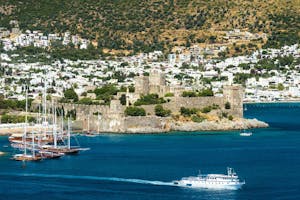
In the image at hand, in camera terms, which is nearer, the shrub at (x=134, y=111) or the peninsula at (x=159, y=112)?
the shrub at (x=134, y=111)

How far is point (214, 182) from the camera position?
198 feet

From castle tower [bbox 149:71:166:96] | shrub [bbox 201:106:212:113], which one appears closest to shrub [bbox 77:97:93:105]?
castle tower [bbox 149:71:166:96]

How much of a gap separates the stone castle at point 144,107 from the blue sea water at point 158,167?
189 cm

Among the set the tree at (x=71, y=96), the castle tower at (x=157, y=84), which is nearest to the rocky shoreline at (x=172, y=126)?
the castle tower at (x=157, y=84)

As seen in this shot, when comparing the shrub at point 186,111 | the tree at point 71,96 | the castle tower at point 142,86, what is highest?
the castle tower at point 142,86

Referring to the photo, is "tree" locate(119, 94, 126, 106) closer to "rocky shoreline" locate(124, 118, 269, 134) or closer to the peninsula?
the peninsula

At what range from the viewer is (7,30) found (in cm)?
16225

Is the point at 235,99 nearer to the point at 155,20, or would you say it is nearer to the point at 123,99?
the point at 123,99

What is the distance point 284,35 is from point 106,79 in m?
34.9

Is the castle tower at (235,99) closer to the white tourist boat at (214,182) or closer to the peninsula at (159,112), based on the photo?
the peninsula at (159,112)

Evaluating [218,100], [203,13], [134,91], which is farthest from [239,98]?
[203,13]

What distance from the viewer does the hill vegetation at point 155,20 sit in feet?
511

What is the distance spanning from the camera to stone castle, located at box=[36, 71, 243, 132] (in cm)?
8662

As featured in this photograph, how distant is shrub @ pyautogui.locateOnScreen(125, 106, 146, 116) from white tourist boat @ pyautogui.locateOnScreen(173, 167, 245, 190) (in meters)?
25.7
